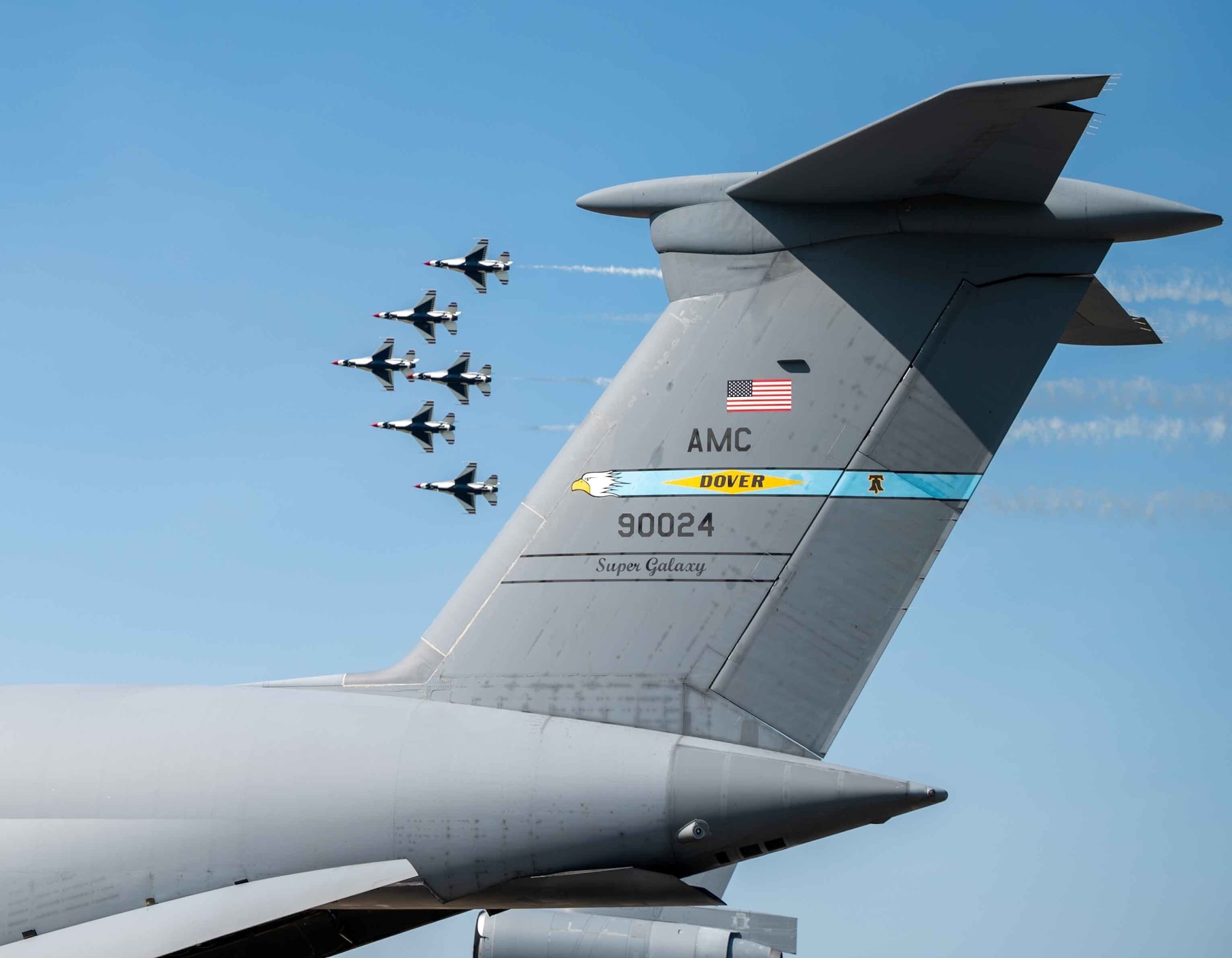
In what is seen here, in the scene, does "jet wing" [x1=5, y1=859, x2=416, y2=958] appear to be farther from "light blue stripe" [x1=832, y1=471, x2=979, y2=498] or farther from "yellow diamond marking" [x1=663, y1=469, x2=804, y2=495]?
"light blue stripe" [x1=832, y1=471, x2=979, y2=498]

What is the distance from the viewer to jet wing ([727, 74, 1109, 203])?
6352mm

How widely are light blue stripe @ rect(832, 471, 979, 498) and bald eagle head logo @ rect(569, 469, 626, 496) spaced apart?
4.11 ft

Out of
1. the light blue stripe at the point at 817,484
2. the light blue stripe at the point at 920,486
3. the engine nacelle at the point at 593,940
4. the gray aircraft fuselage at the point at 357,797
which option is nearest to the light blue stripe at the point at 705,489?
the light blue stripe at the point at 817,484

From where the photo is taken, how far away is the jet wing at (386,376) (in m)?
29.4

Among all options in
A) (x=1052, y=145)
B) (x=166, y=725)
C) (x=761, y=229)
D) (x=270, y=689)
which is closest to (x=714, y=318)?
(x=761, y=229)

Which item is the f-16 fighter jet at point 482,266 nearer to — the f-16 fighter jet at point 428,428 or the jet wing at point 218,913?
the f-16 fighter jet at point 428,428

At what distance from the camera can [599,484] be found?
305 inches

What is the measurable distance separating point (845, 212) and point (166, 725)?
4.52 m

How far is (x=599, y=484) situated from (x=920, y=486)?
1.72 metres

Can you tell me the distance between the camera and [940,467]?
7.30 meters

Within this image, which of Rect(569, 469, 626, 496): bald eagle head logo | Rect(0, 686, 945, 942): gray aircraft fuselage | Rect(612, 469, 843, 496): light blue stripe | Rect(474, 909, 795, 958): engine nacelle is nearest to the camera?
Rect(0, 686, 945, 942): gray aircraft fuselage

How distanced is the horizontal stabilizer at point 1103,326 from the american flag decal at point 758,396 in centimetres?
149

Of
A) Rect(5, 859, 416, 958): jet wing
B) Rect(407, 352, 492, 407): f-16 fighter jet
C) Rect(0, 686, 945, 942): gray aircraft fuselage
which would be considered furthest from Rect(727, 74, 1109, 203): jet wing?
Rect(407, 352, 492, 407): f-16 fighter jet

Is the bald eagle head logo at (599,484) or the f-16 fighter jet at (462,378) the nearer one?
the bald eagle head logo at (599,484)
